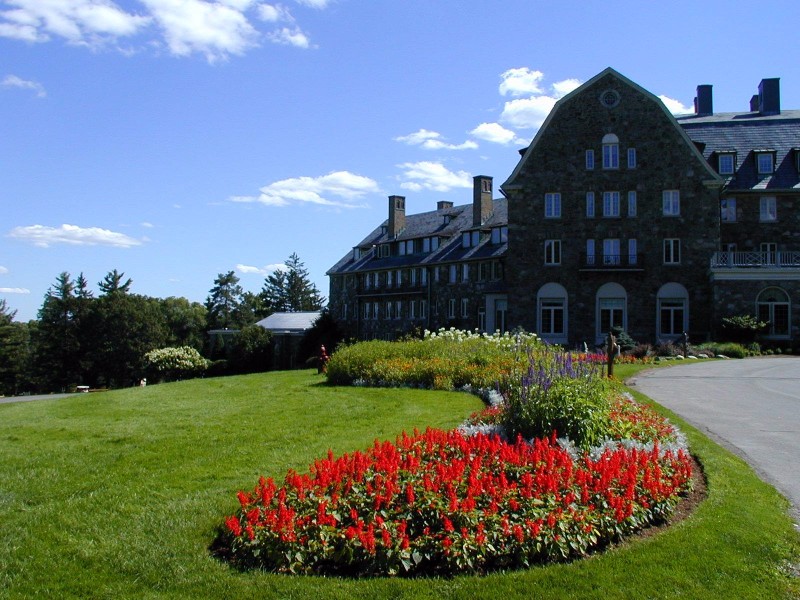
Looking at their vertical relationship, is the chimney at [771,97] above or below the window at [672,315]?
above

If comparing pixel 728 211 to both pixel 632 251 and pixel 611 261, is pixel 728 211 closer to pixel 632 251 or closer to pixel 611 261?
pixel 632 251

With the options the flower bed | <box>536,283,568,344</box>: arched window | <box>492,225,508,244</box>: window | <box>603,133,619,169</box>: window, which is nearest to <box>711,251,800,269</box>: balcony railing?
<box>603,133,619,169</box>: window

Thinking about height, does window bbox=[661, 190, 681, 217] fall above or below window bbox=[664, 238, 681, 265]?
above

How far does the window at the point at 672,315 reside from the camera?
40031mm

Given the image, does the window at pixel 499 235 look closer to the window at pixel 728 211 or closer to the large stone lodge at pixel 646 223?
the large stone lodge at pixel 646 223

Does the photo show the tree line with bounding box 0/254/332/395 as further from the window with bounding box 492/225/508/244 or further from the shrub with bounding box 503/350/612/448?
the shrub with bounding box 503/350/612/448

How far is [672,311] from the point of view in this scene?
40281mm

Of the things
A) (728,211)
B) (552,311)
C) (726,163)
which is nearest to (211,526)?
(552,311)

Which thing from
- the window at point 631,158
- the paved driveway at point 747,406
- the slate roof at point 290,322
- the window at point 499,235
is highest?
the window at point 631,158

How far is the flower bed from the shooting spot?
6172 mm

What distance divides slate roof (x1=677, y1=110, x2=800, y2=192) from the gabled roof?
77.8 inches

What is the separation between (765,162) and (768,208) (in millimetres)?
2726

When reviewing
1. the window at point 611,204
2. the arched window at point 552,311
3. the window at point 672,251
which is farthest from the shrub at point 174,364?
the window at point 672,251

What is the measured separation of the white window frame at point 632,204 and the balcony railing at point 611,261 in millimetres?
2306
